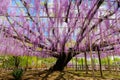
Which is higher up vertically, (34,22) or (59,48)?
(34,22)

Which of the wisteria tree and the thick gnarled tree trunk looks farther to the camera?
the thick gnarled tree trunk

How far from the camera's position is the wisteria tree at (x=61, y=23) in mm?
6969

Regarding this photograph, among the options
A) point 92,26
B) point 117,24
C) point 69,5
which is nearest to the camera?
point 69,5

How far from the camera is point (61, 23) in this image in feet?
26.6

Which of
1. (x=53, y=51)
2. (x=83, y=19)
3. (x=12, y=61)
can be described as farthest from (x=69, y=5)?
(x=12, y=61)

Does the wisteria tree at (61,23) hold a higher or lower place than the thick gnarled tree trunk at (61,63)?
higher

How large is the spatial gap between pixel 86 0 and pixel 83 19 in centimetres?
104

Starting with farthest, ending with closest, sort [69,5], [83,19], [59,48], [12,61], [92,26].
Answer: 1. [12,61]
2. [59,48]
3. [92,26]
4. [83,19]
5. [69,5]

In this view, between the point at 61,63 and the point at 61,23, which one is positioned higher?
the point at 61,23

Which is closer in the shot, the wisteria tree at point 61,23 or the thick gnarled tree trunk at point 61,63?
the wisteria tree at point 61,23

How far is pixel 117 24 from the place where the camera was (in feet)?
29.7

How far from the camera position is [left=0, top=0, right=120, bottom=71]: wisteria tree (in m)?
6.97

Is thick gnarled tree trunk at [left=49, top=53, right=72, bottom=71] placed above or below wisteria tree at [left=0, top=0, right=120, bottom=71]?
below

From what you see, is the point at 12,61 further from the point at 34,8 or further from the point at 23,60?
the point at 34,8
